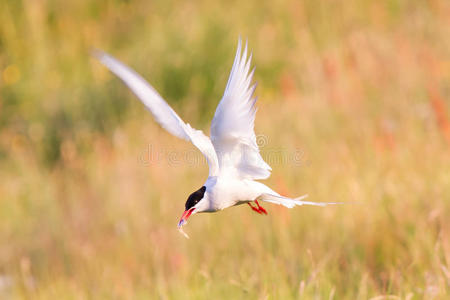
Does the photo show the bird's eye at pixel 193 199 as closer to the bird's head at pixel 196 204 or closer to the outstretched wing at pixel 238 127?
the bird's head at pixel 196 204

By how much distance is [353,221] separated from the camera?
2512 mm

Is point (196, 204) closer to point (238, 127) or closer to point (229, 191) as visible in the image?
point (229, 191)

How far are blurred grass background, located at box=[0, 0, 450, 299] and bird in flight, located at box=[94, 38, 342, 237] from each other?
47 centimetres

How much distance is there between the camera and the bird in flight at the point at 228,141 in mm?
1267

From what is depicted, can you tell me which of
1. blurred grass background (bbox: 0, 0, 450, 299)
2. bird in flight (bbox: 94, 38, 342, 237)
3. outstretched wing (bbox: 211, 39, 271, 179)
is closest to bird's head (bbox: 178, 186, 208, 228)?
bird in flight (bbox: 94, 38, 342, 237)

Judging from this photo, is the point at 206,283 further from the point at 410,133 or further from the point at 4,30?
the point at 4,30

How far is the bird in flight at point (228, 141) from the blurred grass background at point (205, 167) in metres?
0.47

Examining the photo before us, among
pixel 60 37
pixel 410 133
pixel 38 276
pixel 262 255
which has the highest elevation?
pixel 60 37

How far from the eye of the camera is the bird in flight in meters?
1.27

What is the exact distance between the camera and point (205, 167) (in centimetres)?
363

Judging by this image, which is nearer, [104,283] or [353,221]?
[353,221]

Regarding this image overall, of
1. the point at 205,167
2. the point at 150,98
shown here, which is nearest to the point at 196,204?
the point at 150,98

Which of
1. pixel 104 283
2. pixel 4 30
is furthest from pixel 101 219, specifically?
pixel 4 30

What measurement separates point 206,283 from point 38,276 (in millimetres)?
1665
